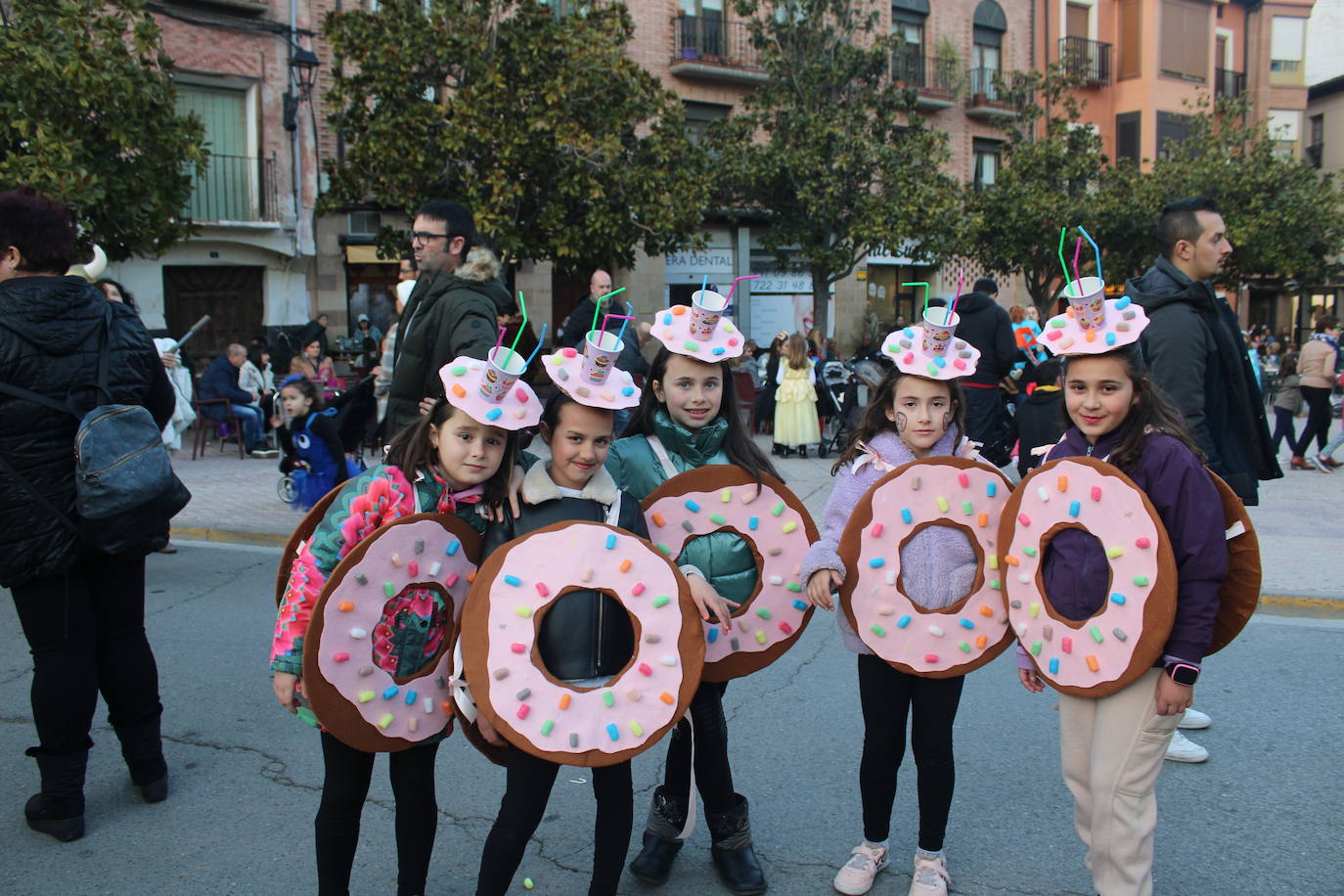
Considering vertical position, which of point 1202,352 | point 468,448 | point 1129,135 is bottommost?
point 468,448

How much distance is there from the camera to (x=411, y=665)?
→ 267cm

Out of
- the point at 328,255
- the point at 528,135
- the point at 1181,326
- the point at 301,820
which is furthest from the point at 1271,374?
the point at 301,820

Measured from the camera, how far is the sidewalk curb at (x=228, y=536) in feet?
27.1

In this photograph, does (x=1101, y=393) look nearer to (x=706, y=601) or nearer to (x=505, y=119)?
(x=706, y=601)

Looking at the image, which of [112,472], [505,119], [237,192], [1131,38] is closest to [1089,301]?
[112,472]

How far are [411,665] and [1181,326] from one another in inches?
113

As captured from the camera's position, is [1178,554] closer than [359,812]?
Yes

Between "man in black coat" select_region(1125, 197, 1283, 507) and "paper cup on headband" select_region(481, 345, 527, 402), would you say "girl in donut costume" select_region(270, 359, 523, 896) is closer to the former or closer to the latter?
"paper cup on headband" select_region(481, 345, 527, 402)

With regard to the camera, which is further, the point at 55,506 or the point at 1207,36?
the point at 1207,36

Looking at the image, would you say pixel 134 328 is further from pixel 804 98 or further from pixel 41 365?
pixel 804 98

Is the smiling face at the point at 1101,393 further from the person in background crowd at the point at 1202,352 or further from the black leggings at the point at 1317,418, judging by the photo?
the black leggings at the point at 1317,418

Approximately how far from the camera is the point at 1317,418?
11.9 metres

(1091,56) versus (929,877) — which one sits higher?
(1091,56)

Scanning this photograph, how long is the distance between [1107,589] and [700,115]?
20.9m
